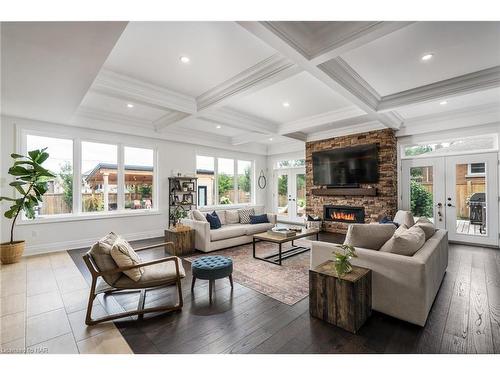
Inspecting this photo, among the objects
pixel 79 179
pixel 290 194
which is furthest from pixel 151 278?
pixel 290 194

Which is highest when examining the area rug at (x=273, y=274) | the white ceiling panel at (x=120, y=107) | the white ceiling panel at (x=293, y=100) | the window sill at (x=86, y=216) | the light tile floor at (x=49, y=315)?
the white ceiling panel at (x=293, y=100)

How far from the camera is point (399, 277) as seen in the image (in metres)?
2.18

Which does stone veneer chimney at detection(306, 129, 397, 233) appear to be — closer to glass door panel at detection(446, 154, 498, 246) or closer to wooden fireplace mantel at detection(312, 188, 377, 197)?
wooden fireplace mantel at detection(312, 188, 377, 197)

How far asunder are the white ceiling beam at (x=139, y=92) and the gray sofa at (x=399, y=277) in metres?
3.62

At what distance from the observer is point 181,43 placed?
274 centimetres

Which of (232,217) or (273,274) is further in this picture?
(232,217)

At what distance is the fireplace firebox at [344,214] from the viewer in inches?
245

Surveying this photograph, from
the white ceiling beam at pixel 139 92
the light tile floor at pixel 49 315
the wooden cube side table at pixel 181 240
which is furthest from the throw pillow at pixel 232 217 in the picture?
the light tile floor at pixel 49 315

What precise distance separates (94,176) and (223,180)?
3800 mm

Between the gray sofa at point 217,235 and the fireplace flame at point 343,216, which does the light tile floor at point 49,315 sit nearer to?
the gray sofa at point 217,235

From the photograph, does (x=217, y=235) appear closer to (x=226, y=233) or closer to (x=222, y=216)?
(x=226, y=233)

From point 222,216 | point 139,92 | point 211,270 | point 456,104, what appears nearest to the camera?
point 211,270

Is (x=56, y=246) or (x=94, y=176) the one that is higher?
(x=94, y=176)
